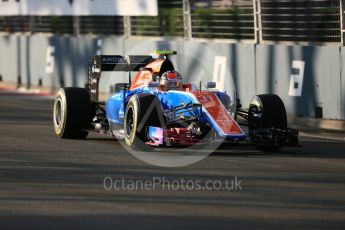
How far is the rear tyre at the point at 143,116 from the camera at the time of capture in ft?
50.7

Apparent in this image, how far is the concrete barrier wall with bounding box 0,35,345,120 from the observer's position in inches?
792

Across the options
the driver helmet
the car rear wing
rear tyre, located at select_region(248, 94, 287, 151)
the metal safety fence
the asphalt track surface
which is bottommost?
the asphalt track surface

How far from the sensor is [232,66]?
23062mm

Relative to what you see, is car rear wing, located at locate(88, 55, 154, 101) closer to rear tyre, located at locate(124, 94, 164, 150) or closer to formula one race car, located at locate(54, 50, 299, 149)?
formula one race car, located at locate(54, 50, 299, 149)

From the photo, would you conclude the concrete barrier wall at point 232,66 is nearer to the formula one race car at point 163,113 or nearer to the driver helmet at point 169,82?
the formula one race car at point 163,113

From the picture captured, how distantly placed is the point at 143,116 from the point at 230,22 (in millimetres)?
9229

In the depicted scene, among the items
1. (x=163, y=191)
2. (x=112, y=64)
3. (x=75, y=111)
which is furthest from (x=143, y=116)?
(x=163, y=191)

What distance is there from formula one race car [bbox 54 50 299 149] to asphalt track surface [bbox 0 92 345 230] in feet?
0.95

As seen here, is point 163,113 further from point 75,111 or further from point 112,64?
point 112,64

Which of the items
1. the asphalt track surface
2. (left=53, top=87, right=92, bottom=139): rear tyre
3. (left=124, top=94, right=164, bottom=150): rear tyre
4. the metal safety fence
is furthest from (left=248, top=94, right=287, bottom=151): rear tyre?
the metal safety fence

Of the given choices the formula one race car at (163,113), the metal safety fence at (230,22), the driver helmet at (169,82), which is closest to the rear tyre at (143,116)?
the formula one race car at (163,113)

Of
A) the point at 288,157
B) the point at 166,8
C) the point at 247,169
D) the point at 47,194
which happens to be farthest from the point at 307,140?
the point at 166,8

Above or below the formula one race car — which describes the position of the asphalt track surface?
below

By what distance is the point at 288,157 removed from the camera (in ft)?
50.2
